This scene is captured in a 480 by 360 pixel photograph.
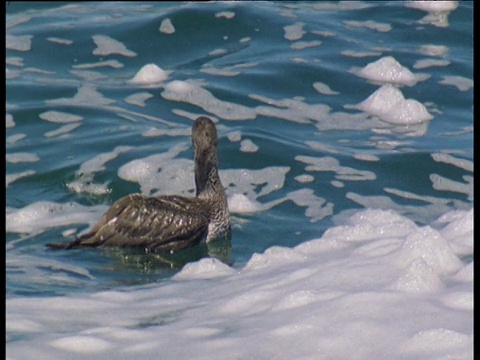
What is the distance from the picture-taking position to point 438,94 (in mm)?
15969

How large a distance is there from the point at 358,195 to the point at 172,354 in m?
6.08

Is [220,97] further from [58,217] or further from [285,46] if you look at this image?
[58,217]

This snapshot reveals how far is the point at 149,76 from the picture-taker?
16453 mm

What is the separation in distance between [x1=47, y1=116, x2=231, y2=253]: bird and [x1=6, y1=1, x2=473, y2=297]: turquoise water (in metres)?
0.16

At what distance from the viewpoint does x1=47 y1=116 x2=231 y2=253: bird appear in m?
10.2

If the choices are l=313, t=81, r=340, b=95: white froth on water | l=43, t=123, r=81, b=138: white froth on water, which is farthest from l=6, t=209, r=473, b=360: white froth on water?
l=313, t=81, r=340, b=95: white froth on water

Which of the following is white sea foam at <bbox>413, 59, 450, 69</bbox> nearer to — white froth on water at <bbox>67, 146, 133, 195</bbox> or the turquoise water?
the turquoise water

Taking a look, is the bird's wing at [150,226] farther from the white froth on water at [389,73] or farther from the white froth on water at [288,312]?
the white froth on water at [389,73]

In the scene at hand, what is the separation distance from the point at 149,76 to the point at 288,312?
10.2 meters

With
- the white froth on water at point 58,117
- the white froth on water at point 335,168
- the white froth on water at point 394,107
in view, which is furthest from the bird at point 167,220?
the white froth on water at point 394,107

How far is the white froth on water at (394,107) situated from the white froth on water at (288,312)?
6254 millimetres

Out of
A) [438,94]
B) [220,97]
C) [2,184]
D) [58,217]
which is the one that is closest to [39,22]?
[220,97]

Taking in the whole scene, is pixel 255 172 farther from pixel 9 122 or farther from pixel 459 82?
pixel 459 82

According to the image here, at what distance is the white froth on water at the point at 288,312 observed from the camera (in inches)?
237
